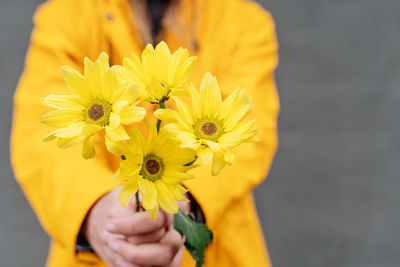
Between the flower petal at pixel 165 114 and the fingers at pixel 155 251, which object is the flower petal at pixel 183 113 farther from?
the fingers at pixel 155 251

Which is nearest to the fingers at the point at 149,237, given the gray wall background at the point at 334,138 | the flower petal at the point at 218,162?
the flower petal at the point at 218,162

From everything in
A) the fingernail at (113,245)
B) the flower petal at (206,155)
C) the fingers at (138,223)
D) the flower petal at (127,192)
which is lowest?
the fingernail at (113,245)

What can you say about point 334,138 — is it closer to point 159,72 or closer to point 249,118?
point 249,118

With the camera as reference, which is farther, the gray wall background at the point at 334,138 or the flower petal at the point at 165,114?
the gray wall background at the point at 334,138

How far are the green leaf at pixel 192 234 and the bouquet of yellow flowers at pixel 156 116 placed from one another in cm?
5

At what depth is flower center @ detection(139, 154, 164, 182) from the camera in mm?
188

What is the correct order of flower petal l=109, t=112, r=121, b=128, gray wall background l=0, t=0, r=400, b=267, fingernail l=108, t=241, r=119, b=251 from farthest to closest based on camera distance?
gray wall background l=0, t=0, r=400, b=267
fingernail l=108, t=241, r=119, b=251
flower petal l=109, t=112, r=121, b=128

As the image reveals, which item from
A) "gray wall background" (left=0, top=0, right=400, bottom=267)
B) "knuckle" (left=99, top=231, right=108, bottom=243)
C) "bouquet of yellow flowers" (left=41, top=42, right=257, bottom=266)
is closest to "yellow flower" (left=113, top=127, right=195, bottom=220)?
"bouquet of yellow flowers" (left=41, top=42, right=257, bottom=266)

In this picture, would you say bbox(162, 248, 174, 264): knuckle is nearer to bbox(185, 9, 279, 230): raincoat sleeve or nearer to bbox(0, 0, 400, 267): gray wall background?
bbox(185, 9, 279, 230): raincoat sleeve

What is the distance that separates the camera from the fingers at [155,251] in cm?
25

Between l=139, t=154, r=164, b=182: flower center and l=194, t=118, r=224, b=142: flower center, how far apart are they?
0.09ft

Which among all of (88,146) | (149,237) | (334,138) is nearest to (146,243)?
(149,237)

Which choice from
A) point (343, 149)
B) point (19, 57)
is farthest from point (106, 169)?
point (343, 149)

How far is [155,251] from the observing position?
0.84ft
